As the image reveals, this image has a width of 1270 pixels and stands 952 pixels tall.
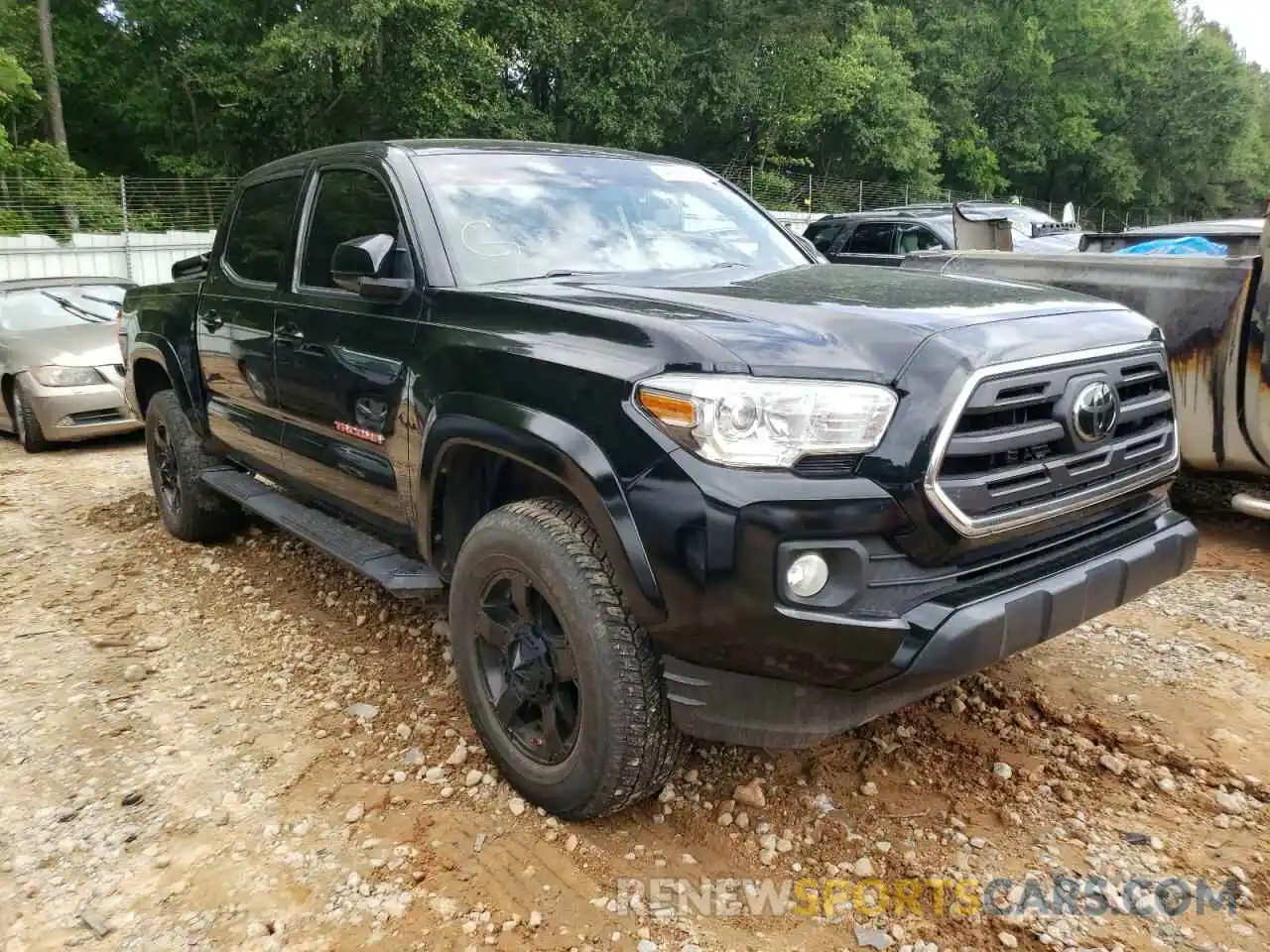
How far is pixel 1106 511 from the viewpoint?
8.89 feet

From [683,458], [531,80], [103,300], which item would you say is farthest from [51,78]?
[683,458]

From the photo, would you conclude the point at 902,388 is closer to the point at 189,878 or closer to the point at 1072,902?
the point at 1072,902

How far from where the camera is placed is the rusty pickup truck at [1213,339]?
416 cm

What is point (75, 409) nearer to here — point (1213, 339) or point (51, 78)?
point (1213, 339)

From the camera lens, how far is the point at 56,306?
353 inches

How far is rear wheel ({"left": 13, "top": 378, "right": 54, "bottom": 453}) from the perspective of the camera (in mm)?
8211

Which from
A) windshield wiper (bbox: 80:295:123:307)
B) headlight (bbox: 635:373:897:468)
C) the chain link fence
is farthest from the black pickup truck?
the chain link fence

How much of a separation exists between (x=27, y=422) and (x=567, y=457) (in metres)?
7.70

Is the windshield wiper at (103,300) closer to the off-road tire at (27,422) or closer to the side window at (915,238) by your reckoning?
the off-road tire at (27,422)

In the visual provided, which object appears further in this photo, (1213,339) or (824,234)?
(824,234)

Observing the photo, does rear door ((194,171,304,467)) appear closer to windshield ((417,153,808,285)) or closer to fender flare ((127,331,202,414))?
fender flare ((127,331,202,414))

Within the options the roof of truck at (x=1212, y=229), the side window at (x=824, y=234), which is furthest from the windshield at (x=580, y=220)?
the side window at (x=824, y=234)

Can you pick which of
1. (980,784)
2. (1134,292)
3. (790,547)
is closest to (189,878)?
(790,547)

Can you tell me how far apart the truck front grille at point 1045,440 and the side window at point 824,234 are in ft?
31.1
